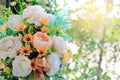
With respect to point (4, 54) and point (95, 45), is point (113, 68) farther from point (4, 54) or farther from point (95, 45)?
point (4, 54)

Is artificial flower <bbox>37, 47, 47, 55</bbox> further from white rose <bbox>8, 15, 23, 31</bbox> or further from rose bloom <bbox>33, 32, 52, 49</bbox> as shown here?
white rose <bbox>8, 15, 23, 31</bbox>

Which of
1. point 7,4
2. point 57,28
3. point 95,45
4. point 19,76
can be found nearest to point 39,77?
point 19,76

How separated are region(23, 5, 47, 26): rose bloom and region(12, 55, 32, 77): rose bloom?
13 cm

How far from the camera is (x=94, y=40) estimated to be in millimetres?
1662

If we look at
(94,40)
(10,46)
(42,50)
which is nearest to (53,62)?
(42,50)

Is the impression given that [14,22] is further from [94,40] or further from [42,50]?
[94,40]

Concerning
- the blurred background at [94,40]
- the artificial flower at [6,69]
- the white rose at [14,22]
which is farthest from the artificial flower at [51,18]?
the blurred background at [94,40]

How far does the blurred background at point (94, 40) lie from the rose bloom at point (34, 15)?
1.83 ft

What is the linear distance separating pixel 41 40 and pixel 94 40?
706mm

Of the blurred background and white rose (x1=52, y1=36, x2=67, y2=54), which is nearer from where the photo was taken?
white rose (x1=52, y1=36, x2=67, y2=54)

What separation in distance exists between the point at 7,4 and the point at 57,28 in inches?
17.4

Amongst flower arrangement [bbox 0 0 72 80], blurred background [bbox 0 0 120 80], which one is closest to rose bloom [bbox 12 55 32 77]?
flower arrangement [bbox 0 0 72 80]

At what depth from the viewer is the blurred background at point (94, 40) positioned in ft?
5.22

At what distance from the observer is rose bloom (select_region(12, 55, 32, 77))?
3.25ft
